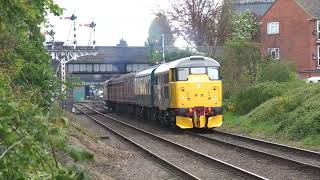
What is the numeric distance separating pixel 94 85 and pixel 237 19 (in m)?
33.5

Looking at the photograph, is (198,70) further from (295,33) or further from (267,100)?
(295,33)

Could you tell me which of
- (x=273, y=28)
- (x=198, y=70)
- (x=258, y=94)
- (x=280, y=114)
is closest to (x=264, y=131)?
(x=280, y=114)

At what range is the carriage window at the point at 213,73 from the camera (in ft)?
81.6

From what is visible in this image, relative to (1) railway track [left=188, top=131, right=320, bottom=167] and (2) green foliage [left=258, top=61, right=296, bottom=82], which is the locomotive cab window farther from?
(2) green foliage [left=258, top=61, right=296, bottom=82]

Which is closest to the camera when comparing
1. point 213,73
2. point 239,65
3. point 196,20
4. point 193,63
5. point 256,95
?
point 193,63

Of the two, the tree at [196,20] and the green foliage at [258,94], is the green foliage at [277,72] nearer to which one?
the green foliage at [258,94]

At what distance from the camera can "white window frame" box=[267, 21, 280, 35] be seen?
66.4 m

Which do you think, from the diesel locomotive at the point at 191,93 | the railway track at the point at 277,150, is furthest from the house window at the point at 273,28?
the railway track at the point at 277,150

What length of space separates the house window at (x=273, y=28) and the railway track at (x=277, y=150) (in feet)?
148

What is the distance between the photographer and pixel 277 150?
55.9 ft

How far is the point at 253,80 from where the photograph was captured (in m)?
37.6

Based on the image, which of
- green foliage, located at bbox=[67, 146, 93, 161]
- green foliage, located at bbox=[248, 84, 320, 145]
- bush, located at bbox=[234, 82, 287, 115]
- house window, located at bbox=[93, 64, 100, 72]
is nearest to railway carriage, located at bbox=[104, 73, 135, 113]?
bush, located at bbox=[234, 82, 287, 115]

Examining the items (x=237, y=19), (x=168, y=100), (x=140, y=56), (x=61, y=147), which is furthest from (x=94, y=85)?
(x=61, y=147)

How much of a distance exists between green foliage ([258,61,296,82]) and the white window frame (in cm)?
2954
